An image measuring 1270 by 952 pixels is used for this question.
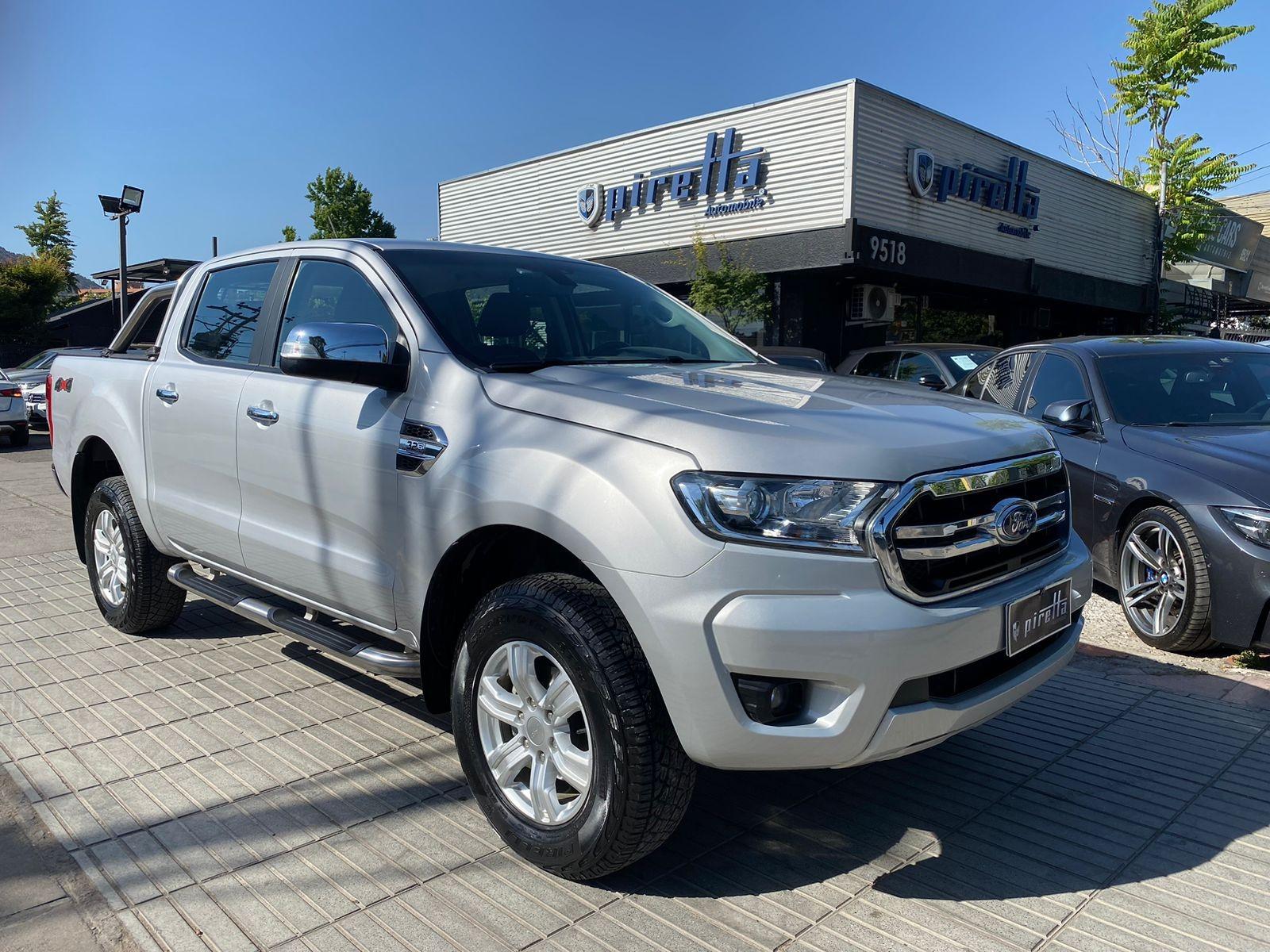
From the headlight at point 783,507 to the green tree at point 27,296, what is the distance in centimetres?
3366

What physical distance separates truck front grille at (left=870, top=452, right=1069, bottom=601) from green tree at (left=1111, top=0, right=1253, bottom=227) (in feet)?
86.4

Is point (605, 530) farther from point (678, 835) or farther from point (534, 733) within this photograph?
point (678, 835)

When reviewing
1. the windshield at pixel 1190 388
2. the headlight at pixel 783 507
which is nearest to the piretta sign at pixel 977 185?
the windshield at pixel 1190 388

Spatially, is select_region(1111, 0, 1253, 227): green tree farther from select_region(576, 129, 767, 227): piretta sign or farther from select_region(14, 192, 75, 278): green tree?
select_region(14, 192, 75, 278): green tree

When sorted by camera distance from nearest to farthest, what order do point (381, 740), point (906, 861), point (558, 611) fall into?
1. point (558, 611)
2. point (906, 861)
3. point (381, 740)

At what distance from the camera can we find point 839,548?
236cm

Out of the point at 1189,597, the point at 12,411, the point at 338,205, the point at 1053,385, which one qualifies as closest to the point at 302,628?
the point at 1189,597

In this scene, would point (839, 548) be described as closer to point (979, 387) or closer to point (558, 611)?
point (558, 611)

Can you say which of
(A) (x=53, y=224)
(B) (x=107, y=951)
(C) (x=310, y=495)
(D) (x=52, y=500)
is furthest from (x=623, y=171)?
(A) (x=53, y=224)

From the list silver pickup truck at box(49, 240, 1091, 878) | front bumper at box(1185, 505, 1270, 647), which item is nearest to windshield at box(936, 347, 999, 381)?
front bumper at box(1185, 505, 1270, 647)

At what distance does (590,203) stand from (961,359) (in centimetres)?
1120

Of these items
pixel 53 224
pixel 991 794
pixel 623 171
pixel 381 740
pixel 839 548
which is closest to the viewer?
pixel 839 548

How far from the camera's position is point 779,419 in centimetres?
257

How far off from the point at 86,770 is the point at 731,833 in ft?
7.56
